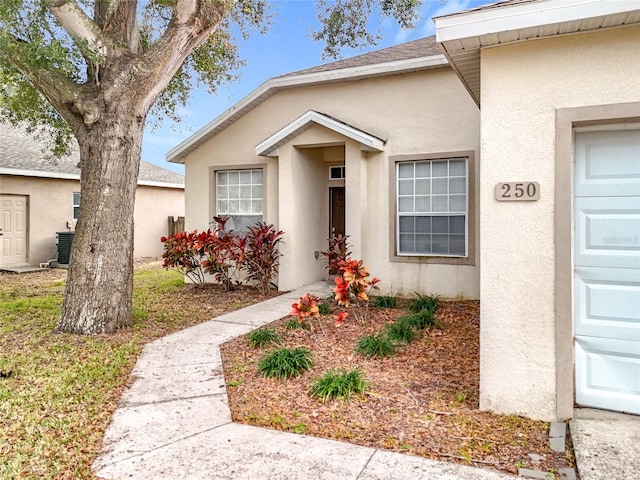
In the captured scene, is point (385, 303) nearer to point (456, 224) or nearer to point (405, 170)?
point (456, 224)

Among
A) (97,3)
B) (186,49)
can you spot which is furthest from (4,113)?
(186,49)

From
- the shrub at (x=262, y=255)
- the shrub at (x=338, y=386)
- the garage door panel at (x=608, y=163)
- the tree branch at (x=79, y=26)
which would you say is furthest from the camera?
the shrub at (x=262, y=255)

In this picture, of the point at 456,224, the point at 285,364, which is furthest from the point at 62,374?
the point at 456,224

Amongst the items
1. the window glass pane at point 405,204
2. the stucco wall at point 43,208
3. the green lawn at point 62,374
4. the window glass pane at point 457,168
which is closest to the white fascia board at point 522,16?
the green lawn at point 62,374

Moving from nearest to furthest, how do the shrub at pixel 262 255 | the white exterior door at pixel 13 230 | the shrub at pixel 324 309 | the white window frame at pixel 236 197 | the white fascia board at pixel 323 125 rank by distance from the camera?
the shrub at pixel 324 309, the white fascia board at pixel 323 125, the shrub at pixel 262 255, the white window frame at pixel 236 197, the white exterior door at pixel 13 230

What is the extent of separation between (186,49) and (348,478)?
265 inches

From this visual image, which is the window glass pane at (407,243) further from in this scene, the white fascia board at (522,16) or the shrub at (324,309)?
the white fascia board at (522,16)

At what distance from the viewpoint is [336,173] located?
1128 cm

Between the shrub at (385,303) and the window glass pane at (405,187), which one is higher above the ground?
the window glass pane at (405,187)

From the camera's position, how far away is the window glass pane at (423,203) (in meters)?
9.30

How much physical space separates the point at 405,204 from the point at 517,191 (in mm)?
5667

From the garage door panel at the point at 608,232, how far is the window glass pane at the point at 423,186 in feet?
17.8

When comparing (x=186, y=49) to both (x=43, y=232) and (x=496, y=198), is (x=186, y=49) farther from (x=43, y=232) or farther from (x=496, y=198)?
(x=43, y=232)

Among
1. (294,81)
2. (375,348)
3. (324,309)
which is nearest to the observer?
(375,348)
